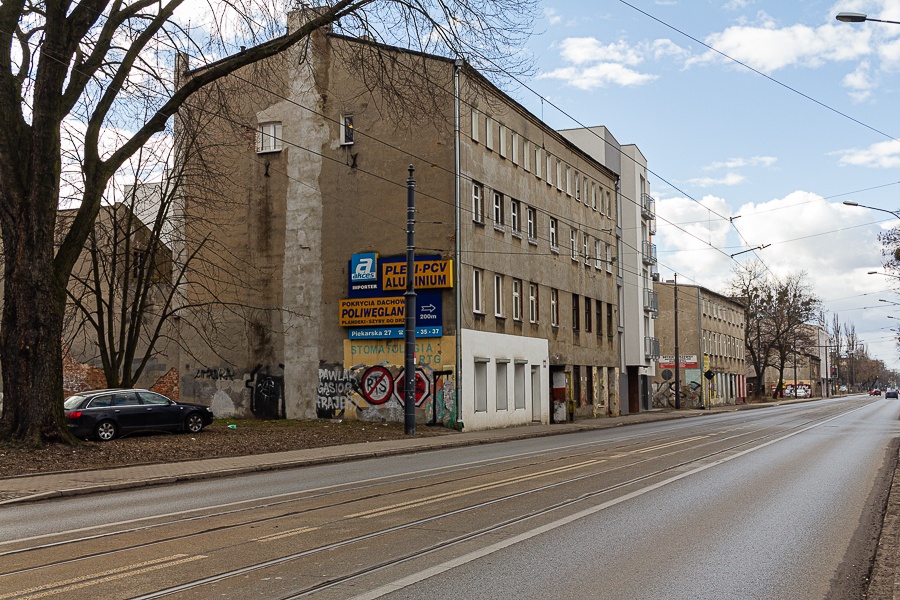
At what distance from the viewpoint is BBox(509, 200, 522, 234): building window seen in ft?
124

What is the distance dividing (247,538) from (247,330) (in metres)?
26.9

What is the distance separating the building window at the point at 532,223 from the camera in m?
39.5

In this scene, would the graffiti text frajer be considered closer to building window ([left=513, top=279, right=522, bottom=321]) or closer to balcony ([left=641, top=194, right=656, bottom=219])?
building window ([left=513, top=279, right=522, bottom=321])

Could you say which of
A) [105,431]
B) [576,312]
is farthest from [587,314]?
[105,431]

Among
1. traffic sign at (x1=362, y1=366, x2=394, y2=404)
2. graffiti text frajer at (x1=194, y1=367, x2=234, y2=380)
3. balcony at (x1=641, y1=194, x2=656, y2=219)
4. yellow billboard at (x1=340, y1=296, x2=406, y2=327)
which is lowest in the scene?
traffic sign at (x1=362, y1=366, x2=394, y2=404)

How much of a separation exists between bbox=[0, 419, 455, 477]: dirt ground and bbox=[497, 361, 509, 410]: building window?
5217 mm

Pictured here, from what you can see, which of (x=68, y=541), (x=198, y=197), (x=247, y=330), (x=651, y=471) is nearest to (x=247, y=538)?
(x=68, y=541)

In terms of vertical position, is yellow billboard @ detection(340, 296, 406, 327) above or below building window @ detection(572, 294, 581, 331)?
below

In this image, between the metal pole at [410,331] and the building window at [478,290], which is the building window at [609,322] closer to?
the building window at [478,290]

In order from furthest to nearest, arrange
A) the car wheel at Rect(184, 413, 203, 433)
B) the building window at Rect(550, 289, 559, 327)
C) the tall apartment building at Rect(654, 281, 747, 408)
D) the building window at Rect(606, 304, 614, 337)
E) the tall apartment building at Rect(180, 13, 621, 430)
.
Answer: the tall apartment building at Rect(654, 281, 747, 408), the building window at Rect(606, 304, 614, 337), the building window at Rect(550, 289, 559, 327), the tall apartment building at Rect(180, 13, 621, 430), the car wheel at Rect(184, 413, 203, 433)

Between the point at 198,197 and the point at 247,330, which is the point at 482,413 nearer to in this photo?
the point at 247,330

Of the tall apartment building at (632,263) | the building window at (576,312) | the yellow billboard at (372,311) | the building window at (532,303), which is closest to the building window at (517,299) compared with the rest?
the building window at (532,303)

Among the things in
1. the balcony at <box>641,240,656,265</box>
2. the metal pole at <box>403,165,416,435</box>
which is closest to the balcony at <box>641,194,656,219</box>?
the balcony at <box>641,240,656,265</box>

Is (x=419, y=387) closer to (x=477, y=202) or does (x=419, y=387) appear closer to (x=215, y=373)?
(x=477, y=202)
